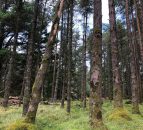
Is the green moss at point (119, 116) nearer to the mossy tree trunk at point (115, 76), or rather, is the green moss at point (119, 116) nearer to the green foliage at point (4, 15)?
the mossy tree trunk at point (115, 76)

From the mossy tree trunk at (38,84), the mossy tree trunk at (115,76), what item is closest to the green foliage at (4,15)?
the mossy tree trunk at (115,76)

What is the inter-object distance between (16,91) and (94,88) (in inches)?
1240

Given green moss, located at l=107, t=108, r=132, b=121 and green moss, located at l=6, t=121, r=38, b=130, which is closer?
green moss, located at l=6, t=121, r=38, b=130

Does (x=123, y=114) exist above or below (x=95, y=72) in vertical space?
below

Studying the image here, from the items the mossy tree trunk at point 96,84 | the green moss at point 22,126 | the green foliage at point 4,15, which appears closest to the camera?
the mossy tree trunk at point 96,84

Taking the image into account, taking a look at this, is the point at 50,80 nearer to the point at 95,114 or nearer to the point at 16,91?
the point at 16,91

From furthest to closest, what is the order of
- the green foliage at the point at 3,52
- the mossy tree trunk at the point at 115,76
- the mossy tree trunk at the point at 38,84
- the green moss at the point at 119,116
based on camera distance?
the green foliage at the point at 3,52 < the mossy tree trunk at the point at 115,76 < the green moss at the point at 119,116 < the mossy tree trunk at the point at 38,84

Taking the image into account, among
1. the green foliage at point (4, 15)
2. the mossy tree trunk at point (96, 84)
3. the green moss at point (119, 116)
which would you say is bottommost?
the green moss at point (119, 116)

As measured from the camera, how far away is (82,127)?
1086cm

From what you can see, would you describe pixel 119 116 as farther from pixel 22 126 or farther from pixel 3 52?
pixel 3 52

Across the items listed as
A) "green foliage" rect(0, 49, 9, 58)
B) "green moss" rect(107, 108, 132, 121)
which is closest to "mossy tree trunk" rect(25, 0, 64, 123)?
"green moss" rect(107, 108, 132, 121)

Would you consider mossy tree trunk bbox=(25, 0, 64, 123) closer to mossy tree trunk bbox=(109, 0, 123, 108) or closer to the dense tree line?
the dense tree line

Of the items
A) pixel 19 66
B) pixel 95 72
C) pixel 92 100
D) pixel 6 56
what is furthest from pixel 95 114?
pixel 19 66

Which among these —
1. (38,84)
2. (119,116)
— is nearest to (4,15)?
(119,116)
